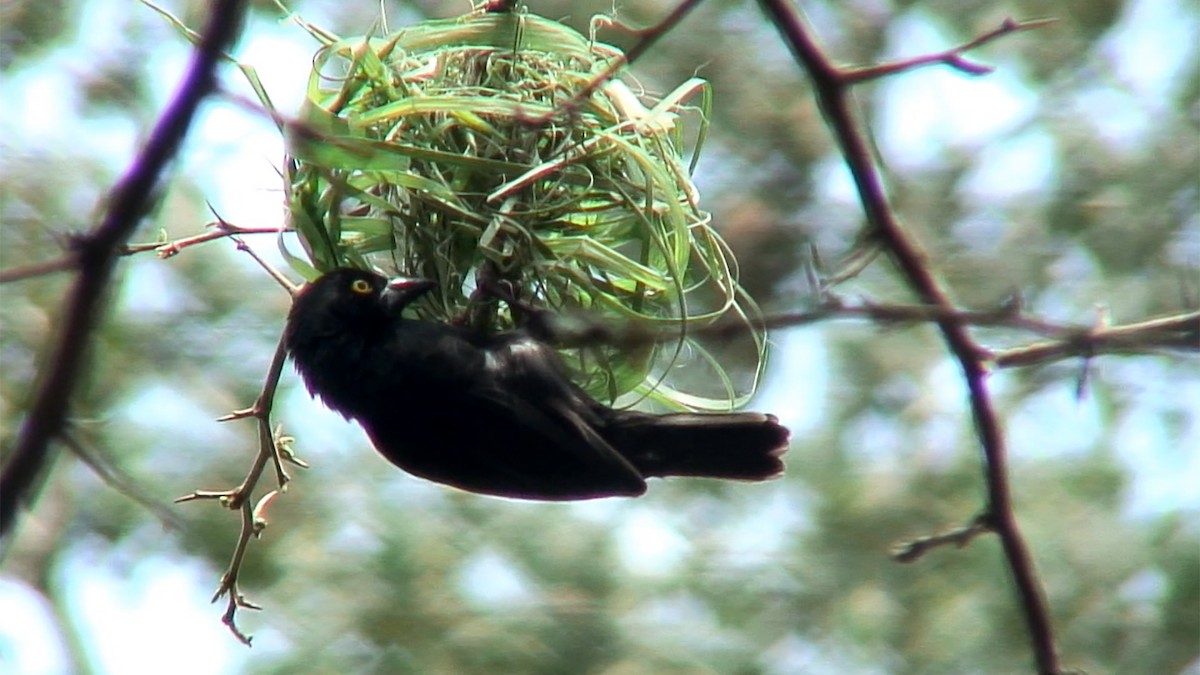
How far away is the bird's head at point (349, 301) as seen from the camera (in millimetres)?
3219

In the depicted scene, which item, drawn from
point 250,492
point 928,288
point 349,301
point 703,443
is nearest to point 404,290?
point 349,301

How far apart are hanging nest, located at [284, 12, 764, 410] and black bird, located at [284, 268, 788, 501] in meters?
0.10

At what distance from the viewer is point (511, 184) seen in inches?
114

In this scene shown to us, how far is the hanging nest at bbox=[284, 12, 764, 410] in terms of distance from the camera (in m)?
2.99

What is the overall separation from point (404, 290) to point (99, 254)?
1648mm

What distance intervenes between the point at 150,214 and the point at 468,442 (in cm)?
181

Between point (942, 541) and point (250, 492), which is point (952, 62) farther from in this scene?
point (250, 492)

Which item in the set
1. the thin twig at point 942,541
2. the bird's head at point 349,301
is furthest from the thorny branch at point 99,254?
the bird's head at point 349,301

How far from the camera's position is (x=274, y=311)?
273 inches

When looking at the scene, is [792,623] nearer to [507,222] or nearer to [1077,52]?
[1077,52]

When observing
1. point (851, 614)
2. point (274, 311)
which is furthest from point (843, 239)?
point (274, 311)

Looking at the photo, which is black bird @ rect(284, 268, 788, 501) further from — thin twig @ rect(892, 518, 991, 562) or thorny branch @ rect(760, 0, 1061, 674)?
thorny branch @ rect(760, 0, 1061, 674)

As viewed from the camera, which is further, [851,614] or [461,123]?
[851,614]

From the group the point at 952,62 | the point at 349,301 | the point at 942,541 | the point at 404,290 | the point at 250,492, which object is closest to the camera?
the point at 952,62
